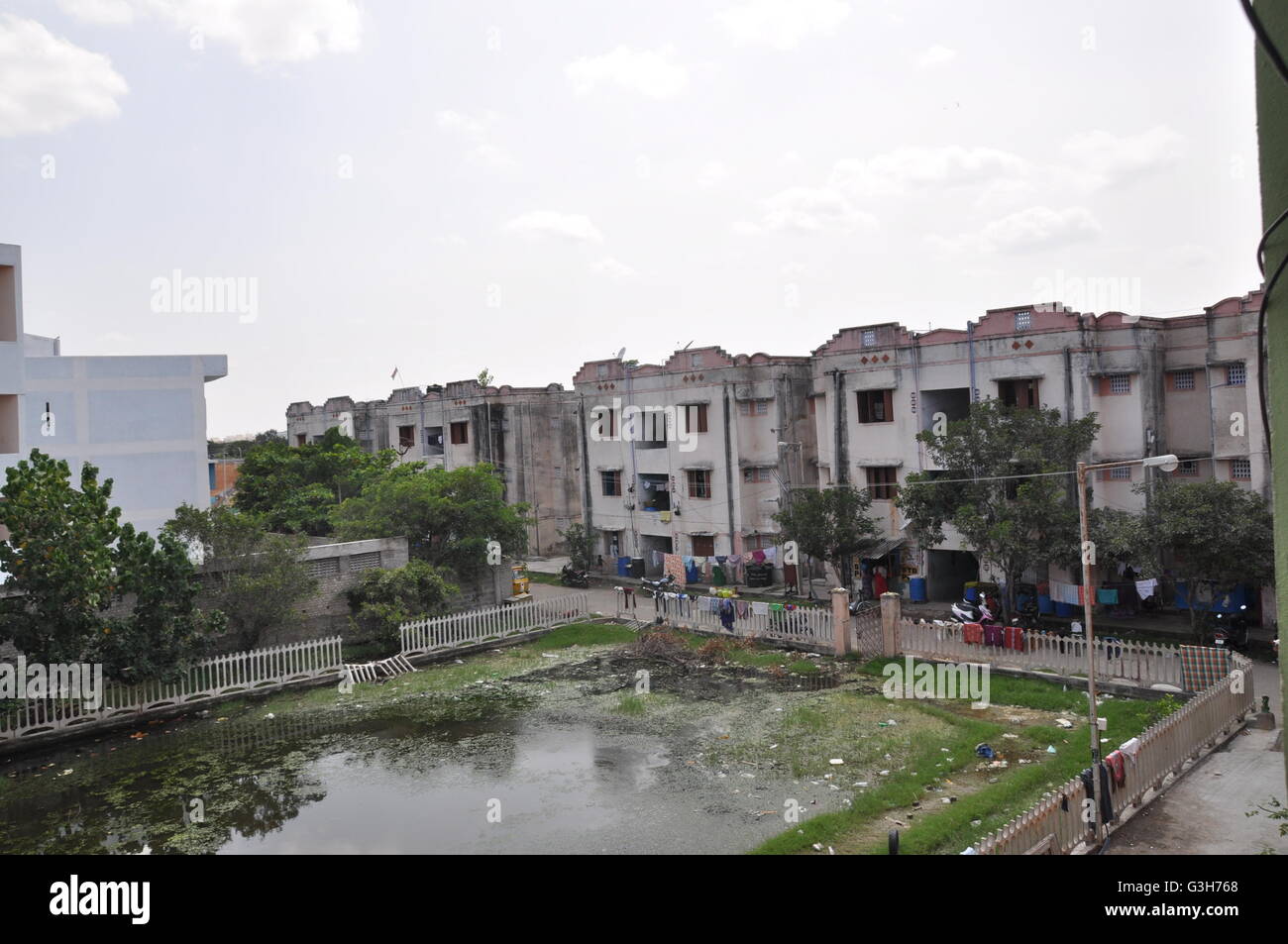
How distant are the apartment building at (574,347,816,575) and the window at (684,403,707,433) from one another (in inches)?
1.7

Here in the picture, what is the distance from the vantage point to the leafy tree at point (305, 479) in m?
36.8

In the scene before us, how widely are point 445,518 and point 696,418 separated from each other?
10732mm

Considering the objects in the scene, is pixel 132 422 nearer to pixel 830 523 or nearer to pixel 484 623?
pixel 484 623

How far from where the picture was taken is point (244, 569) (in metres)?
23.1

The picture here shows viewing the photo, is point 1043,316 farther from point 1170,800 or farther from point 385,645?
point 385,645

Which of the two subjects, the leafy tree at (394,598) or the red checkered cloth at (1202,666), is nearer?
the red checkered cloth at (1202,666)

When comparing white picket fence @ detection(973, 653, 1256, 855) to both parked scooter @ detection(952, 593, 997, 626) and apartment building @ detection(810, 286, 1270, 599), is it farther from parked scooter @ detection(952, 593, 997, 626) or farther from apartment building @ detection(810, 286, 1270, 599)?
apartment building @ detection(810, 286, 1270, 599)

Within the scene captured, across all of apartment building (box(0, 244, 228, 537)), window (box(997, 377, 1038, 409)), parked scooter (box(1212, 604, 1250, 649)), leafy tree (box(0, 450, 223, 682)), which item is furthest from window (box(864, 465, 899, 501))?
apartment building (box(0, 244, 228, 537))

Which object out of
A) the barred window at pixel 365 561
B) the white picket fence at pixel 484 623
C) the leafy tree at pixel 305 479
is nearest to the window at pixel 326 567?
the barred window at pixel 365 561

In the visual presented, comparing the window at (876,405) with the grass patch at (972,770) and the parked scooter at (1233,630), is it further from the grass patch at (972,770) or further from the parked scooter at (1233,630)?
the grass patch at (972,770)

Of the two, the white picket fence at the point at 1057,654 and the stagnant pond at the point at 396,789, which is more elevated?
the white picket fence at the point at 1057,654

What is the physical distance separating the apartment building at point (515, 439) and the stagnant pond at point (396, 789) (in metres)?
24.5

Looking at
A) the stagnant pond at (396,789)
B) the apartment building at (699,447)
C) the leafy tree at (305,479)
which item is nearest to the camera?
the stagnant pond at (396,789)
